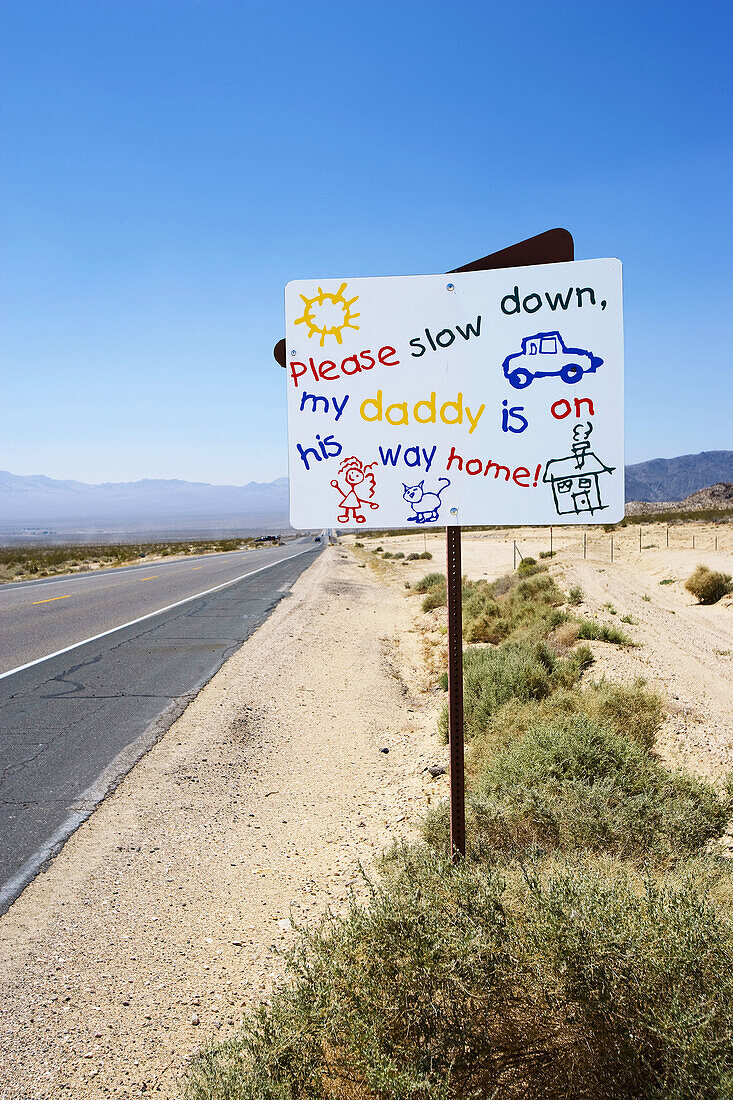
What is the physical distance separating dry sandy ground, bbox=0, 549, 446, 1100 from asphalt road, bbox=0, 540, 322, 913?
273 mm

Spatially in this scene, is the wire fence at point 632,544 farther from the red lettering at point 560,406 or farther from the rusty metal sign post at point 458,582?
the red lettering at point 560,406

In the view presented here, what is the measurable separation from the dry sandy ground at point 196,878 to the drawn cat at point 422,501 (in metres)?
2.24

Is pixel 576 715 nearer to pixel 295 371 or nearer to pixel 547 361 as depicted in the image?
pixel 547 361

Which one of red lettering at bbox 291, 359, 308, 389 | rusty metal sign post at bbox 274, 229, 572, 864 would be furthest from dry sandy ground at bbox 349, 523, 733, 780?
red lettering at bbox 291, 359, 308, 389

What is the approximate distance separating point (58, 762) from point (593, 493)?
17.5 feet

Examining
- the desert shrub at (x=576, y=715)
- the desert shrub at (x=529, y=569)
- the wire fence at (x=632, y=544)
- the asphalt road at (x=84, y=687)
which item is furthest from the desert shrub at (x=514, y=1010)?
the wire fence at (x=632, y=544)

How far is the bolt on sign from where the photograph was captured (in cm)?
299

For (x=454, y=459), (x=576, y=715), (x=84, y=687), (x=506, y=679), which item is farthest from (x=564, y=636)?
(x=454, y=459)

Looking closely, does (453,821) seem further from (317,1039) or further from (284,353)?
(284,353)

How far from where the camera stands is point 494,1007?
2.21 metres

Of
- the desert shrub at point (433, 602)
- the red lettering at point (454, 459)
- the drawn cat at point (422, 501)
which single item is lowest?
the desert shrub at point (433, 602)

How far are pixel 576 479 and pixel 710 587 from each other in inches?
788

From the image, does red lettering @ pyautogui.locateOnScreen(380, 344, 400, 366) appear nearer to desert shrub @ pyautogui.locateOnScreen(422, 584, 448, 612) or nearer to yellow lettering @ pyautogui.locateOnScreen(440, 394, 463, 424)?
yellow lettering @ pyautogui.locateOnScreen(440, 394, 463, 424)

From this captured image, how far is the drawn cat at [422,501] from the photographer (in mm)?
3100
